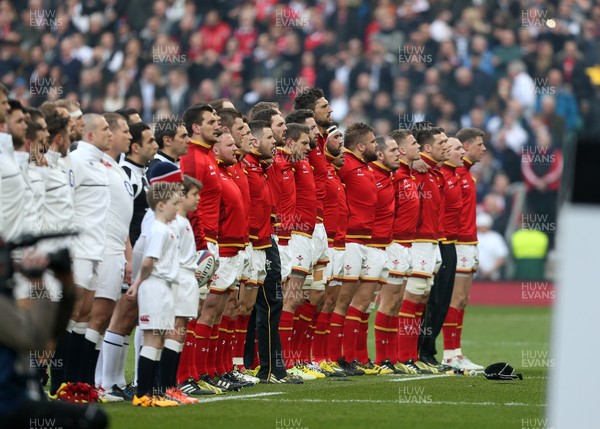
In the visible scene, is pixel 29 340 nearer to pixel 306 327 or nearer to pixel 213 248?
pixel 213 248

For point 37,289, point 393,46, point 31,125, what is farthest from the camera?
point 393,46

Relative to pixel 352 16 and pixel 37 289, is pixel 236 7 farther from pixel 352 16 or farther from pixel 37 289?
pixel 37 289

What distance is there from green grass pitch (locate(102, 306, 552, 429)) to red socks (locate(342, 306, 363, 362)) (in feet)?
2.08

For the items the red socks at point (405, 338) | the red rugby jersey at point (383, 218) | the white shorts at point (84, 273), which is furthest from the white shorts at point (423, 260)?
the white shorts at point (84, 273)

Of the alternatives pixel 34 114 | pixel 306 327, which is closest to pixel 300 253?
pixel 306 327

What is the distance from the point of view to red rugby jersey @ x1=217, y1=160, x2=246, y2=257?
455 inches

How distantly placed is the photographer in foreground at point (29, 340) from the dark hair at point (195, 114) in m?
4.89

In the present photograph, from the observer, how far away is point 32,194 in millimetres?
9656

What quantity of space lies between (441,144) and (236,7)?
43.1ft

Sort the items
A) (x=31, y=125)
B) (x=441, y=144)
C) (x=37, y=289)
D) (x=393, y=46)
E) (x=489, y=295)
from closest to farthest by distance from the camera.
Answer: (x=31, y=125) → (x=37, y=289) → (x=441, y=144) → (x=489, y=295) → (x=393, y=46)

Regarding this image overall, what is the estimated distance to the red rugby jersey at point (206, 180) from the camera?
1135cm

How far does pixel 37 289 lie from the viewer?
10938mm

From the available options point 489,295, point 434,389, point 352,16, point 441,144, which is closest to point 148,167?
point 434,389

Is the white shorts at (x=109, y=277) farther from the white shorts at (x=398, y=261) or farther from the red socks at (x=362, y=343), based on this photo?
the white shorts at (x=398, y=261)
